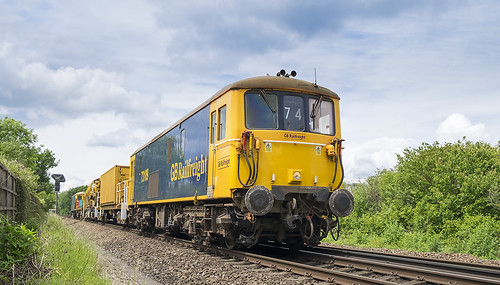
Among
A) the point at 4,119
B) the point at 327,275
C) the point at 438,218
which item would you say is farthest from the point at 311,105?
the point at 4,119

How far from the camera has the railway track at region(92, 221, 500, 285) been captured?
6309 millimetres

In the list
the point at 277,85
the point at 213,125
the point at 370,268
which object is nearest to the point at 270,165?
the point at 277,85

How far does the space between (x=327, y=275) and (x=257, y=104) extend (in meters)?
3.80

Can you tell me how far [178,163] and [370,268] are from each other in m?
6.77

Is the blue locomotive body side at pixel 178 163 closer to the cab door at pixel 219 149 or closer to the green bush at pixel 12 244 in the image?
the cab door at pixel 219 149

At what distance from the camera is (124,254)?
1102 cm

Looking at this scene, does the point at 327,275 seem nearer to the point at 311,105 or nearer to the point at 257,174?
the point at 257,174

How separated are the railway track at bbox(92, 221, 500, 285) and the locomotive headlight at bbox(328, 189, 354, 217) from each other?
93cm

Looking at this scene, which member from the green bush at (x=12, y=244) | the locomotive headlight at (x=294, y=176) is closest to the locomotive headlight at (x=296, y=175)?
the locomotive headlight at (x=294, y=176)

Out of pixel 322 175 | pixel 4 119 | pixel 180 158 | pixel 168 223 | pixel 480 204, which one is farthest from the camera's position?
pixel 4 119

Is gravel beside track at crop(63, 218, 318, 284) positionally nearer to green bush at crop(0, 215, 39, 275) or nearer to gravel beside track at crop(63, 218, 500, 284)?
gravel beside track at crop(63, 218, 500, 284)

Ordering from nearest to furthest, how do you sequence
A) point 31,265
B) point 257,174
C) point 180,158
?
point 31,265, point 257,174, point 180,158

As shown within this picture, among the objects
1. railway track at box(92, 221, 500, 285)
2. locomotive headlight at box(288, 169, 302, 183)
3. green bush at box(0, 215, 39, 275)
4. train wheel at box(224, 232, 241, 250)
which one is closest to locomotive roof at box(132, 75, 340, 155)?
locomotive headlight at box(288, 169, 302, 183)

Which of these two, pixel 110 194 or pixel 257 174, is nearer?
pixel 257 174
